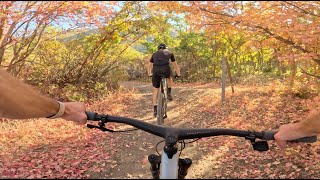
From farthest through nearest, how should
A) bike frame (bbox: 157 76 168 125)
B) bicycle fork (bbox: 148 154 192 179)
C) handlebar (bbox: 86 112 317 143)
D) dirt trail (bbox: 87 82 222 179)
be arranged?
bike frame (bbox: 157 76 168 125), dirt trail (bbox: 87 82 222 179), bicycle fork (bbox: 148 154 192 179), handlebar (bbox: 86 112 317 143)

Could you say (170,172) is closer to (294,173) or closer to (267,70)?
(294,173)

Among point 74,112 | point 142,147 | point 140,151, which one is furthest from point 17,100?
point 142,147

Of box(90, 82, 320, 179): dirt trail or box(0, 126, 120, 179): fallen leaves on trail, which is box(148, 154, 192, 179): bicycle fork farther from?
box(0, 126, 120, 179): fallen leaves on trail

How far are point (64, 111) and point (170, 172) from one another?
0.80 meters

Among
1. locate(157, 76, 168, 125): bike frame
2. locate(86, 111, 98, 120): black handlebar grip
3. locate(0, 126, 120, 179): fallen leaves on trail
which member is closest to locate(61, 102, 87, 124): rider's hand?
locate(86, 111, 98, 120): black handlebar grip

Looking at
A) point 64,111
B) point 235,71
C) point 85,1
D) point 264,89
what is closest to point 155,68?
point 85,1

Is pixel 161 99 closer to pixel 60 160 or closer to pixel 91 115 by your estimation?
pixel 60 160

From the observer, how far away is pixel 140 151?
6215mm

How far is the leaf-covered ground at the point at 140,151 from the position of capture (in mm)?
5129

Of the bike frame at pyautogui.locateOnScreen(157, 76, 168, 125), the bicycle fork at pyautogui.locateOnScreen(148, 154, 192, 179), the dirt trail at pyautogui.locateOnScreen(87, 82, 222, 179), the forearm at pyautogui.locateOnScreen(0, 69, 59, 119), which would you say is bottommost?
the dirt trail at pyautogui.locateOnScreen(87, 82, 222, 179)

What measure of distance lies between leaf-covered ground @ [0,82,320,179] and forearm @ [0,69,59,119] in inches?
135

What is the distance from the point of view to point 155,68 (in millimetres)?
7492

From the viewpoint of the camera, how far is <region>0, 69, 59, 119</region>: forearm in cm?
157

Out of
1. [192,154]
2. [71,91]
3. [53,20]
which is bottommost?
[192,154]
